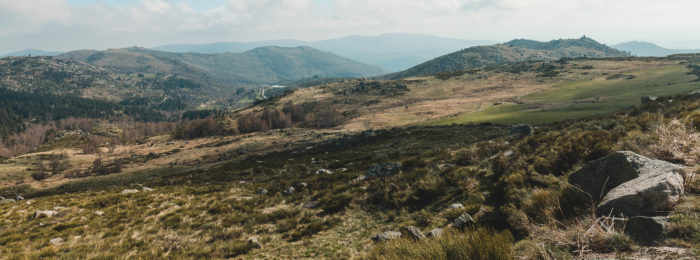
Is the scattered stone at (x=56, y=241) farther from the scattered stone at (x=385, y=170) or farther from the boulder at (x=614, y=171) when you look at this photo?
the boulder at (x=614, y=171)

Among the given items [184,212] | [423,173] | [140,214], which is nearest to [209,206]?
[184,212]

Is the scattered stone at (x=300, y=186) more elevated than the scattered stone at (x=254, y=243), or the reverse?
the scattered stone at (x=254, y=243)

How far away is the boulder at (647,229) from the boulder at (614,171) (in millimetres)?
2035

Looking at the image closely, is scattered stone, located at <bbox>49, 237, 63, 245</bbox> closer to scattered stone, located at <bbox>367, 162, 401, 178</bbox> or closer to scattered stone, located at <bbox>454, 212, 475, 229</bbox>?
scattered stone, located at <bbox>367, 162, 401, 178</bbox>

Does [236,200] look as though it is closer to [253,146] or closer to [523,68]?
[253,146]

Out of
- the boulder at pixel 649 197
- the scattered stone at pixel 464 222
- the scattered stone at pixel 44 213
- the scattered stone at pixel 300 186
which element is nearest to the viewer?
the boulder at pixel 649 197

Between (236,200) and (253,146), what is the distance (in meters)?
63.6

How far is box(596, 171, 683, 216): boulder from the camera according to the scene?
5523mm

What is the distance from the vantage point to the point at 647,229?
4.87 metres

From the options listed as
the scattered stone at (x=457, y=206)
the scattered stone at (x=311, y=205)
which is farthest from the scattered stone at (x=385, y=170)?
the scattered stone at (x=457, y=206)

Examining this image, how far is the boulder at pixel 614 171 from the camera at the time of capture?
7.16 meters

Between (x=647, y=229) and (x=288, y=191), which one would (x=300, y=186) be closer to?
(x=288, y=191)

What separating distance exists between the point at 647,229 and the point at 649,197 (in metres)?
1.21

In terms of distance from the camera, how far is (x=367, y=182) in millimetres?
18266
